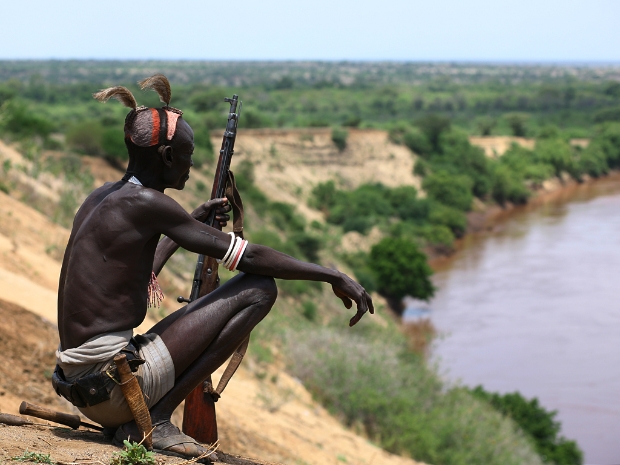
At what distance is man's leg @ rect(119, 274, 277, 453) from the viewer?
305 centimetres

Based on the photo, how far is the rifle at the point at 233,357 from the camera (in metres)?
3.44

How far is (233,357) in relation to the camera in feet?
11.2

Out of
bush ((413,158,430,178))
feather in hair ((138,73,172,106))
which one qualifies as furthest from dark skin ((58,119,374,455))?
bush ((413,158,430,178))

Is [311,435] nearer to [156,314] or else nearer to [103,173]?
[156,314]

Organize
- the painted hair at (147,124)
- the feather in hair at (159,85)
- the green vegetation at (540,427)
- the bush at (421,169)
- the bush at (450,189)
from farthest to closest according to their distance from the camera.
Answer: the bush at (421,169) → the bush at (450,189) → the green vegetation at (540,427) → the feather in hair at (159,85) → the painted hair at (147,124)

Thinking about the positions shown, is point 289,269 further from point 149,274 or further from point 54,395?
point 54,395

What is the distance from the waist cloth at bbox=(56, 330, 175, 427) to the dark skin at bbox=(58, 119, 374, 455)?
3 centimetres

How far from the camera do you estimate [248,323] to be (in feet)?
10.1

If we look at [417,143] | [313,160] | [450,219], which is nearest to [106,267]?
[450,219]

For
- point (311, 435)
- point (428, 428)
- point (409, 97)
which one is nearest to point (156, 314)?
point (311, 435)

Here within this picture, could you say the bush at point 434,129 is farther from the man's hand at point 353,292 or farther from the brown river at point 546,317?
the man's hand at point 353,292

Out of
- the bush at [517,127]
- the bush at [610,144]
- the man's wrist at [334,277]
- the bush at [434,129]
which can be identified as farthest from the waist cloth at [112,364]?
the bush at [517,127]

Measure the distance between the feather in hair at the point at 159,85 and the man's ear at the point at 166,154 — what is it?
0.87ft

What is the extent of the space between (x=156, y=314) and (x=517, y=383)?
40.1 feet
